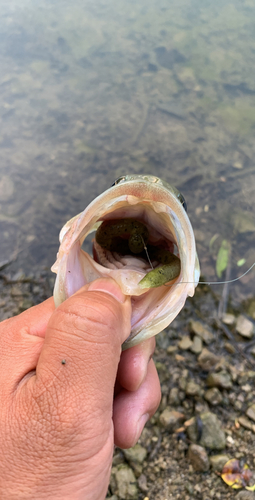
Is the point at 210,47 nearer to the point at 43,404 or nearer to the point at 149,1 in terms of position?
the point at 149,1

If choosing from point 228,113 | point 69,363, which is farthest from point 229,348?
point 228,113

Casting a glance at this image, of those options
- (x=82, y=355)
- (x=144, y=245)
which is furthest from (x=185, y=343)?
(x=82, y=355)

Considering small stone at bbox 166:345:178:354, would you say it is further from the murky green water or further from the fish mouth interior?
the fish mouth interior

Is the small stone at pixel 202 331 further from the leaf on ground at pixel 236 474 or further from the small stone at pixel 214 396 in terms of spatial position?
the leaf on ground at pixel 236 474

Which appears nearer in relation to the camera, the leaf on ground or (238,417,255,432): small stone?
the leaf on ground

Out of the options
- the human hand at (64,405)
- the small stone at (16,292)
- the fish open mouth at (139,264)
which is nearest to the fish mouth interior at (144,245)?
the fish open mouth at (139,264)

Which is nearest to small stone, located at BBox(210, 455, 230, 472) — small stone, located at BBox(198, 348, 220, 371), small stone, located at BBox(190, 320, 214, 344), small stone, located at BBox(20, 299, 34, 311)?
small stone, located at BBox(198, 348, 220, 371)

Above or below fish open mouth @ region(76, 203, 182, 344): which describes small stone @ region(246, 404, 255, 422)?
below
